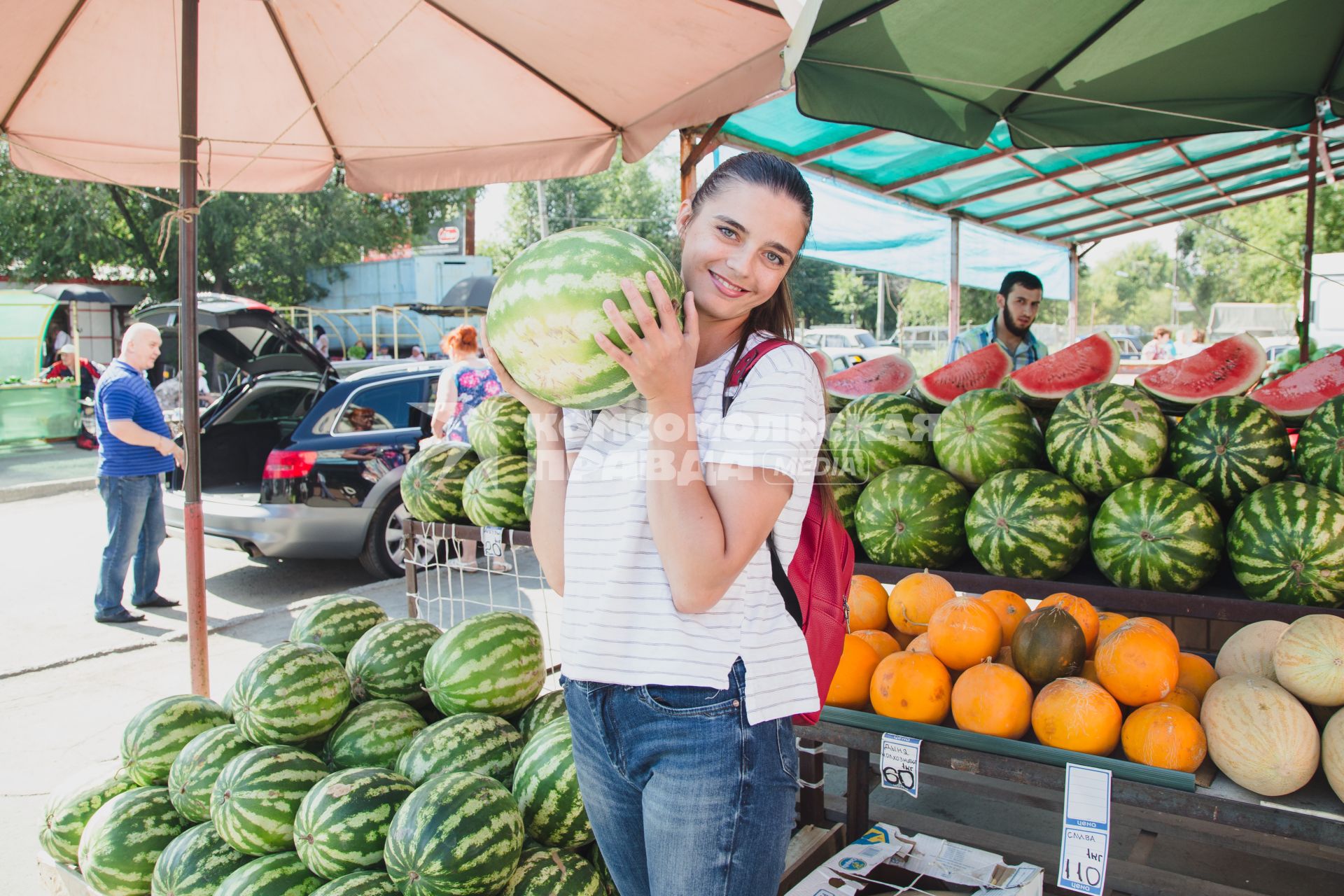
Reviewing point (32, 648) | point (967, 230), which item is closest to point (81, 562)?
point (32, 648)

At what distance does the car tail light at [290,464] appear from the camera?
698 cm

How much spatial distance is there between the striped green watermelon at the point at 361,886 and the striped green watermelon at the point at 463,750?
0.99 feet

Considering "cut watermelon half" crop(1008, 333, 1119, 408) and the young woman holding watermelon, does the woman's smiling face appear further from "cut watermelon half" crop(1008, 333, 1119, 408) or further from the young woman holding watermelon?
"cut watermelon half" crop(1008, 333, 1119, 408)

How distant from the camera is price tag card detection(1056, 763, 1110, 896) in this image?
189 centimetres

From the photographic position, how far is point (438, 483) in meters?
4.02

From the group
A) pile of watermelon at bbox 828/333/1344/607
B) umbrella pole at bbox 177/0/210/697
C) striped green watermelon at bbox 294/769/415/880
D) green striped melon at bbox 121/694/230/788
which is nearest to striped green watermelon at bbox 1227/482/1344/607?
pile of watermelon at bbox 828/333/1344/607

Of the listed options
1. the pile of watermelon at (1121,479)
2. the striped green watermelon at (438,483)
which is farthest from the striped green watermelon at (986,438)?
the striped green watermelon at (438,483)

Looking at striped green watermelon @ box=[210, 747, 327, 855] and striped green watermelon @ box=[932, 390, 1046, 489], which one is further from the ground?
striped green watermelon @ box=[932, 390, 1046, 489]

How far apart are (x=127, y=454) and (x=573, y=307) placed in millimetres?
6464

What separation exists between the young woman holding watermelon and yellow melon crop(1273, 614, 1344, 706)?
51.3 inches

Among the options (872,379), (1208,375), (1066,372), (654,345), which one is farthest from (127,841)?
(1208,375)

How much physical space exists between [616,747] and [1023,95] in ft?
15.5

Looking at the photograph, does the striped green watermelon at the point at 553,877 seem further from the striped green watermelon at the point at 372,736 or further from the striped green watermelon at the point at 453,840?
the striped green watermelon at the point at 372,736

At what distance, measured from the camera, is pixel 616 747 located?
57.2 inches
